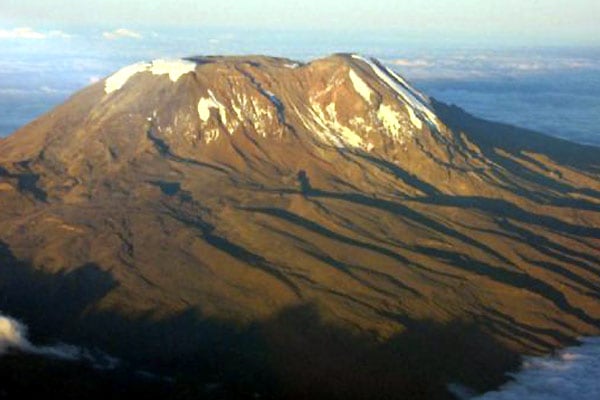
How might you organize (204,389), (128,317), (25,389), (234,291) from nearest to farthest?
(25,389)
(204,389)
(128,317)
(234,291)

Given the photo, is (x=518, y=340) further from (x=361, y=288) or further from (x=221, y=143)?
(x=221, y=143)

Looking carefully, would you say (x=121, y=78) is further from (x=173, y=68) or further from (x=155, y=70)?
(x=173, y=68)

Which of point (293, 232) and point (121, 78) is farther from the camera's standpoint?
point (121, 78)

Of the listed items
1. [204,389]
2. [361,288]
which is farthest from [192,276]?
[204,389]

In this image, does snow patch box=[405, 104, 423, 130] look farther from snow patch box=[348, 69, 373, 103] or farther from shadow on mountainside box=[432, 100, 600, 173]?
shadow on mountainside box=[432, 100, 600, 173]

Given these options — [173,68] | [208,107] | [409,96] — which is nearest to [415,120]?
[409,96]

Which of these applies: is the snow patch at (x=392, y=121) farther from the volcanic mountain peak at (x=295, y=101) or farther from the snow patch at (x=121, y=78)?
the snow patch at (x=121, y=78)

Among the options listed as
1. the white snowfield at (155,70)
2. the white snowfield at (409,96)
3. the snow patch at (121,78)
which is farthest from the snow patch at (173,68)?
the white snowfield at (409,96)
